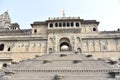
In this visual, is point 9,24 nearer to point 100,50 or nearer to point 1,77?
point 100,50

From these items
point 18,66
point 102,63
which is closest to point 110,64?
point 102,63

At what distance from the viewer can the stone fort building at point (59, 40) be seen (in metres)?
35.1

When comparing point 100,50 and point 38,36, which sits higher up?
point 38,36

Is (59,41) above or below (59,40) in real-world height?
below

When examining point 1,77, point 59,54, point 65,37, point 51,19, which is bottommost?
point 1,77

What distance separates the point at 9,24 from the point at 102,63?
111 feet

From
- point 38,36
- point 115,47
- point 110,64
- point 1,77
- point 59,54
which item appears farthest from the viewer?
point 38,36

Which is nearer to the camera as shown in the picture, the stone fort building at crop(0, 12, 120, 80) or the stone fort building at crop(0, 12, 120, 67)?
the stone fort building at crop(0, 12, 120, 80)

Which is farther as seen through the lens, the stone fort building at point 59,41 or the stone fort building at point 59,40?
the stone fort building at point 59,40

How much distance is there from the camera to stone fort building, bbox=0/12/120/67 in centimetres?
3506

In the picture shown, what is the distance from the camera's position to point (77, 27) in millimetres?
36406

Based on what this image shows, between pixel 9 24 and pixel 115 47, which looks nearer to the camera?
pixel 115 47

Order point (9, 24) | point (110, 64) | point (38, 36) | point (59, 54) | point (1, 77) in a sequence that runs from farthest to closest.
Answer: point (9, 24), point (38, 36), point (59, 54), point (110, 64), point (1, 77)

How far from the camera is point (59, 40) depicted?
119ft
